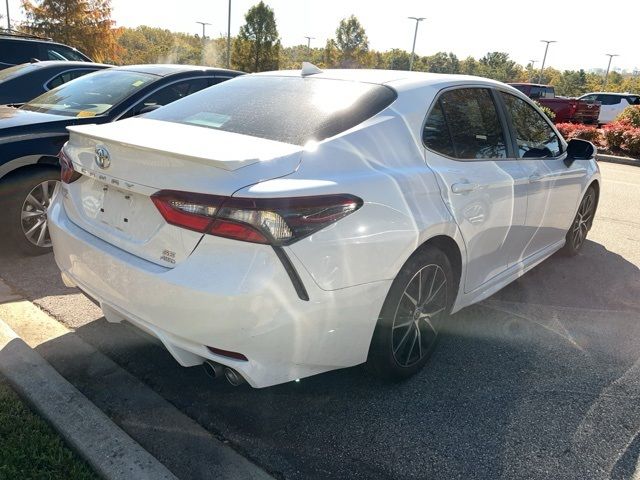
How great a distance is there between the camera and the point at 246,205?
2.08 meters

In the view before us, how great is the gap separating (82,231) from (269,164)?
1130 mm

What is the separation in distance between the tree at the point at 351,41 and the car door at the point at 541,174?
60.0 metres

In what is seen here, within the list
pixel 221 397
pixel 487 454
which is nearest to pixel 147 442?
pixel 221 397

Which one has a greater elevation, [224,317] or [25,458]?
[224,317]

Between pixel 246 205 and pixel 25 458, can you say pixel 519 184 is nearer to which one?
pixel 246 205

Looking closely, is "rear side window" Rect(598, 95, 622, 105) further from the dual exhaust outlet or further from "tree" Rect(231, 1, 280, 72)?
the dual exhaust outlet

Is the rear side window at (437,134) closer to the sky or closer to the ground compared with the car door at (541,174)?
closer to the sky

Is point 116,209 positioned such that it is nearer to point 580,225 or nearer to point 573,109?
point 580,225

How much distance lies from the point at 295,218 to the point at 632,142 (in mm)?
14079

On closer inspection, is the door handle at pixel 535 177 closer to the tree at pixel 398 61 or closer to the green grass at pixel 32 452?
the green grass at pixel 32 452

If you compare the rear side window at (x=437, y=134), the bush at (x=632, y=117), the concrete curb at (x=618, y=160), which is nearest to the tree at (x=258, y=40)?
the bush at (x=632, y=117)

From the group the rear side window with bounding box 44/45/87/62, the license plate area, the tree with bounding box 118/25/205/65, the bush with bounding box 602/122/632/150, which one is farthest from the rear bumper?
the tree with bounding box 118/25/205/65

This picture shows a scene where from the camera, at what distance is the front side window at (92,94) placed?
189 inches

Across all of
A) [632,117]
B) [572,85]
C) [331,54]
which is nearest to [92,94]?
[632,117]
